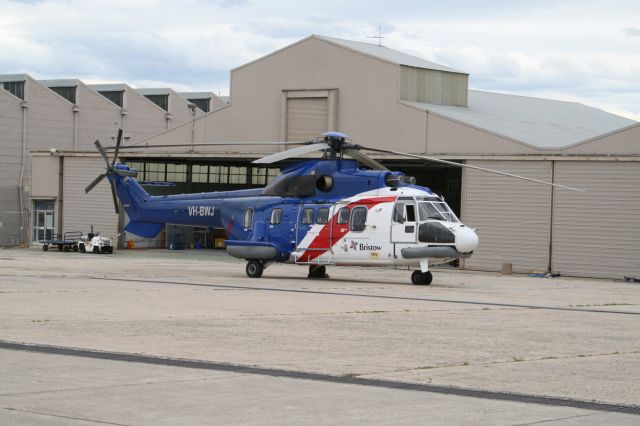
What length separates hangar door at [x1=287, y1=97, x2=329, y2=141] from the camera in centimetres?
4841

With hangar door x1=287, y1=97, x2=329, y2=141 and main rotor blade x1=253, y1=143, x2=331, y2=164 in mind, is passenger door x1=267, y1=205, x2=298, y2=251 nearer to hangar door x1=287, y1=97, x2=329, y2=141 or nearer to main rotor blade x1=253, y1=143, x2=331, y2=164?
main rotor blade x1=253, y1=143, x2=331, y2=164

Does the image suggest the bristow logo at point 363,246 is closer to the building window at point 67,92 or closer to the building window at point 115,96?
the building window at point 67,92

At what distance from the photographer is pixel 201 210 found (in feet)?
106

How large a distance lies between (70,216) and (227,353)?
147 ft

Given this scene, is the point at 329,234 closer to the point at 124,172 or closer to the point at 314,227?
the point at 314,227

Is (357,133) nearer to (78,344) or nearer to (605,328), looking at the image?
(605,328)

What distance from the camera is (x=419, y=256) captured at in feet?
91.7

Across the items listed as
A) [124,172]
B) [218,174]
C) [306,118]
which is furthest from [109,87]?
[124,172]

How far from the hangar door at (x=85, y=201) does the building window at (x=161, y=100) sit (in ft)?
72.3

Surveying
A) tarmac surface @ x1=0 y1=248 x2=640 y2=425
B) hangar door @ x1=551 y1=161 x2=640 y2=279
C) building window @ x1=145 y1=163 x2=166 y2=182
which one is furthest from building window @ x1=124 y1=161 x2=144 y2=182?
tarmac surface @ x1=0 y1=248 x2=640 y2=425

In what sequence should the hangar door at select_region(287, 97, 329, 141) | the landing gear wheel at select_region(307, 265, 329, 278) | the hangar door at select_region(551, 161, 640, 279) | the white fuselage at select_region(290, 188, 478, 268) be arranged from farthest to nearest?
the hangar door at select_region(287, 97, 329, 141)
the hangar door at select_region(551, 161, 640, 279)
the landing gear wheel at select_region(307, 265, 329, 278)
the white fuselage at select_region(290, 188, 478, 268)

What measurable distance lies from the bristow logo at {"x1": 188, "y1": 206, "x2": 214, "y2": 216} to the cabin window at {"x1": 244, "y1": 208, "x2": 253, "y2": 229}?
1428mm

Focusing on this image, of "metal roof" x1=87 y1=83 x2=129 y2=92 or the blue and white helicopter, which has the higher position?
"metal roof" x1=87 y1=83 x2=129 y2=92

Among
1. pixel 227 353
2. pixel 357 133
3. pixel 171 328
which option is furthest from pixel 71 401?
pixel 357 133
